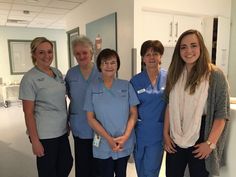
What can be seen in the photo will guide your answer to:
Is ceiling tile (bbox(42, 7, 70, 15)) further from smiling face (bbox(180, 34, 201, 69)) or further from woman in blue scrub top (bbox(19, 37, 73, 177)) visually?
smiling face (bbox(180, 34, 201, 69))

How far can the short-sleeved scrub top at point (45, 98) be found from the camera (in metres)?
1.48

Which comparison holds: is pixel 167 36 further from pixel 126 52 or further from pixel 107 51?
pixel 107 51

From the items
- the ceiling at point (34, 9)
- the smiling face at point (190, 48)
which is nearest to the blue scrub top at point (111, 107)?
the smiling face at point (190, 48)

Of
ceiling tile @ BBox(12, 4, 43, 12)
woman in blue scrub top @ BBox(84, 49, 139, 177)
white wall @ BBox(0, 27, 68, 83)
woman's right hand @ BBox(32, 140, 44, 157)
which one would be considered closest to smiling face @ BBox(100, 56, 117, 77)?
woman in blue scrub top @ BBox(84, 49, 139, 177)

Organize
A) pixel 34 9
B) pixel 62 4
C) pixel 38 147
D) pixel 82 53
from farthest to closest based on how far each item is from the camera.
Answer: pixel 34 9 → pixel 62 4 → pixel 82 53 → pixel 38 147

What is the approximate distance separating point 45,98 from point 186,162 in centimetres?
104

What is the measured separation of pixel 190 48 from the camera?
1.26 m

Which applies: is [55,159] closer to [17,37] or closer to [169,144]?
[169,144]

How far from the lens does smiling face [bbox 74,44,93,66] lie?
5.37 feet

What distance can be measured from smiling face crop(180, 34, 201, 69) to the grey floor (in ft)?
5.00

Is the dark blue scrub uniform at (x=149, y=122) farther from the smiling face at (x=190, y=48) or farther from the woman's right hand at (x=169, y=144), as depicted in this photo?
the smiling face at (x=190, y=48)

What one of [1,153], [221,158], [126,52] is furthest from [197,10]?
[1,153]

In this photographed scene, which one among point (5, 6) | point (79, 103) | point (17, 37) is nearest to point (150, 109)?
point (79, 103)

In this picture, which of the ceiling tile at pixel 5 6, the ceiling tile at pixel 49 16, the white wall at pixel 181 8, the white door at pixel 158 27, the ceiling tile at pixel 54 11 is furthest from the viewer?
the ceiling tile at pixel 49 16
